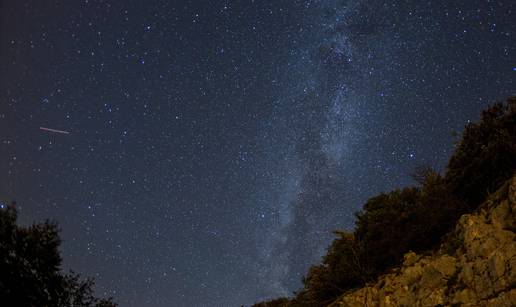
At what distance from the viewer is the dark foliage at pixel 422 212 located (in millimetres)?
11578

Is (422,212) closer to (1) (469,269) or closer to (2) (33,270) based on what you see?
(1) (469,269)

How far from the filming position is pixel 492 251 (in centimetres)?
927

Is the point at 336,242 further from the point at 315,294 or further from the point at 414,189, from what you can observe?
the point at 414,189

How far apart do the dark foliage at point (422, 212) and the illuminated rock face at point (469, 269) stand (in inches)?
34.2

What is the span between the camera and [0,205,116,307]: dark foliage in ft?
42.7

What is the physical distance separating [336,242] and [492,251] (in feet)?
23.7

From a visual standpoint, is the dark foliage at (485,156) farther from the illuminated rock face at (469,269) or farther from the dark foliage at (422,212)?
the illuminated rock face at (469,269)

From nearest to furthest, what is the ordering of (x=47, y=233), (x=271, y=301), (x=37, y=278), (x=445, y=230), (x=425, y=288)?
1. (x=425, y=288)
2. (x=445, y=230)
3. (x=37, y=278)
4. (x=47, y=233)
5. (x=271, y=301)

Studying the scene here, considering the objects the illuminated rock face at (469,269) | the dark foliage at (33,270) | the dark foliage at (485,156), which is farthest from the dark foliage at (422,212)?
the dark foliage at (33,270)

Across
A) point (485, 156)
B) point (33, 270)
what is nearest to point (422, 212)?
point (485, 156)

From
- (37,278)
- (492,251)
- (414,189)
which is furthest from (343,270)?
(37,278)

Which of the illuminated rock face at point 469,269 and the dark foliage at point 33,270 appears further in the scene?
the dark foliage at point 33,270

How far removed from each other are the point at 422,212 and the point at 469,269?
124 inches

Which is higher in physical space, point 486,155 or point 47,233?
point 47,233
